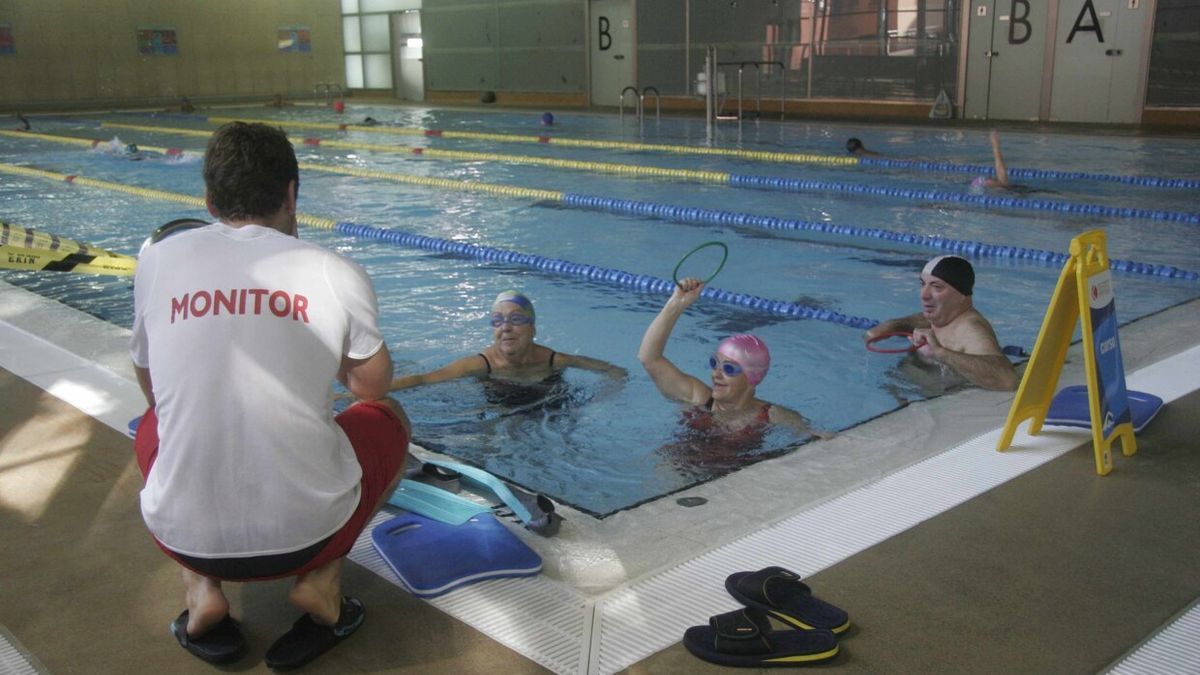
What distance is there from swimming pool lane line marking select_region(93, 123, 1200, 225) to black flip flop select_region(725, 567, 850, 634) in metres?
7.71

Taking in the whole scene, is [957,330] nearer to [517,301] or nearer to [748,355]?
[748,355]

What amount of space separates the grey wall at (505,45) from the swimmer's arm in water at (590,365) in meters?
20.3

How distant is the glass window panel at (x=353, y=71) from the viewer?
31094mm

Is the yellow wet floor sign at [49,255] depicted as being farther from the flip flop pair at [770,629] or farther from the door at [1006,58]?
the door at [1006,58]

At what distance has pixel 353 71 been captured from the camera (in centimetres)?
3122

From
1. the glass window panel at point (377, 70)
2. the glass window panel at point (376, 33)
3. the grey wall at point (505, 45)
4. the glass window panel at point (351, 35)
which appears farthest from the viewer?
the glass window panel at point (351, 35)

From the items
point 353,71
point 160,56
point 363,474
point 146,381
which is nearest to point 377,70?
point 353,71

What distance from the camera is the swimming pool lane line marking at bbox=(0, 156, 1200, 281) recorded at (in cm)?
711

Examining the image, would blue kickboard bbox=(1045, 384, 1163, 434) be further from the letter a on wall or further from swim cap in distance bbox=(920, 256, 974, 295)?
swim cap in distance bbox=(920, 256, 974, 295)

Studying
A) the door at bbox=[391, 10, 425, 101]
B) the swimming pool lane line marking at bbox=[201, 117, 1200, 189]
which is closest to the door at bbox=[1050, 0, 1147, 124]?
the swimming pool lane line marking at bbox=[201, 117, 1200, 189]

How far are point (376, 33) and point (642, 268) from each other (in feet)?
82.1

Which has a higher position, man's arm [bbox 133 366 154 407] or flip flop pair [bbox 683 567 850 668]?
man's arm [bbox 133 366 154 407]

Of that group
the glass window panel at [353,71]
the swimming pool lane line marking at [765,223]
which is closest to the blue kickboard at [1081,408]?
the swimming pool lane line marking at [765,223]

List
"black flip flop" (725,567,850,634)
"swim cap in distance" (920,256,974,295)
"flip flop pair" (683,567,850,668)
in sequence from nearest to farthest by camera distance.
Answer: "flip flop pair" (683,567,850,668) → "black flip flop" (725,567,850,634) → "swim cap in distance" (920,256,974,295)
